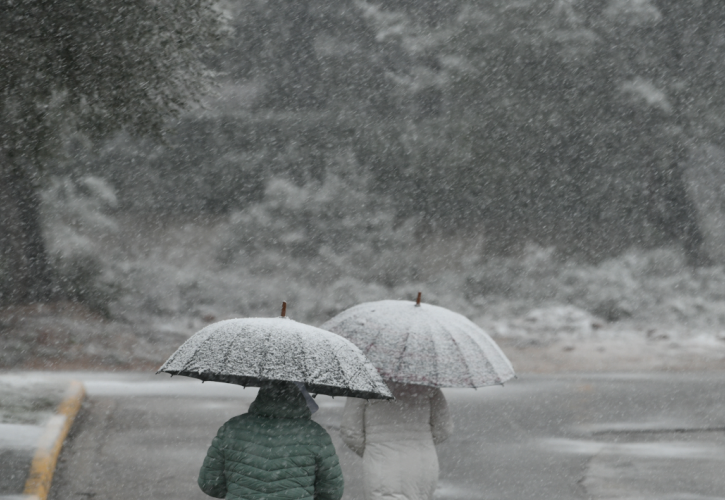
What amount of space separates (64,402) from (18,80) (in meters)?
4.28

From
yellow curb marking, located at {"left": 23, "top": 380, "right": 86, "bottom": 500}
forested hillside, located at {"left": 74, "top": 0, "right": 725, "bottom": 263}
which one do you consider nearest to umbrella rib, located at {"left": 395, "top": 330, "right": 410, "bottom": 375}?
yellow curb marking, located at {"left": 23, "top": 380, "right": 86, "bottom": 500}

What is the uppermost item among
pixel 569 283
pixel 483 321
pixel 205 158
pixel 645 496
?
pixel 205 158

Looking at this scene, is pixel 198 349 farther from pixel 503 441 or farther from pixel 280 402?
pixel 503 441

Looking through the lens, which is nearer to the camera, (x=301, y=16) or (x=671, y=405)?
(x=671, y=405)

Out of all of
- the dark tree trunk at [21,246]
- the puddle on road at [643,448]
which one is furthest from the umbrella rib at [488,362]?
the dark tree trunk at [21,246]

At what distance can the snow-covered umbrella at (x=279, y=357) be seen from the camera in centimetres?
321

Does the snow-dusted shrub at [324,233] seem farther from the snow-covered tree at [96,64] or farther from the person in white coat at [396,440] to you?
the person in white coat at [396,440]

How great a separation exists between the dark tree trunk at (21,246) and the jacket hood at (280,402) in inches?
627

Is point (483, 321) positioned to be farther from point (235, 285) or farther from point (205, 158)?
point (205, 158)

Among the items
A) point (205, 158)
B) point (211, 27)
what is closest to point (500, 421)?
point (211, 27)

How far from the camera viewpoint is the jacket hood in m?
3.33

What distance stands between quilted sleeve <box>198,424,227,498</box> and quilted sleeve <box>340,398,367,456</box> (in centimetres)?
94

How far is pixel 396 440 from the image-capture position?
4.23m

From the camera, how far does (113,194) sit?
27500 mm
